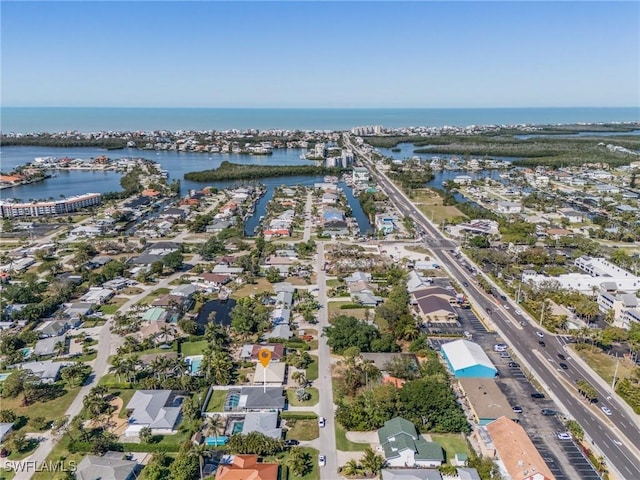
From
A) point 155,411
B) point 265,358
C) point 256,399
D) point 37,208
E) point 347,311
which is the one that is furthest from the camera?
point 37,208

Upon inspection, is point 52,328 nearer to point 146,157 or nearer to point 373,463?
point 373,463

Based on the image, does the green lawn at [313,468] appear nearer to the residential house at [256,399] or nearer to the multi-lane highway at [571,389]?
the residential house at [256,399]

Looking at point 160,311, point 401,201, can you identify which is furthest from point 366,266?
point 401,201

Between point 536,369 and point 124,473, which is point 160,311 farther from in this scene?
point 536,369

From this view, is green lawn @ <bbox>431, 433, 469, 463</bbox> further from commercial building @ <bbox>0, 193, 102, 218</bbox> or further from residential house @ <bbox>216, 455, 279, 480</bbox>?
commercial building @ <bbox>0, 193, 102, 218</bbox>

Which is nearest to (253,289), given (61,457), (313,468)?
(61,457)

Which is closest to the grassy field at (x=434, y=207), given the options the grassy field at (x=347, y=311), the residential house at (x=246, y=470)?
the grassy field at (x=347, y=311)
